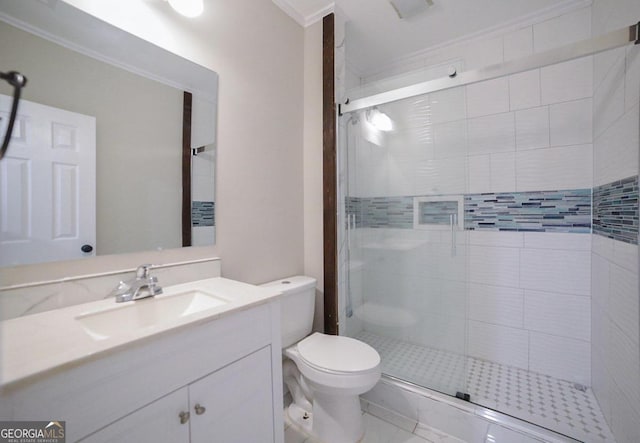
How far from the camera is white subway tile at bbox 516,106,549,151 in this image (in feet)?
5.86

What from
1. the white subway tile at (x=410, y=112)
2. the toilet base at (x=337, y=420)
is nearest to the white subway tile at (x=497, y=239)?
the white subway tile at (x=410, y=112)

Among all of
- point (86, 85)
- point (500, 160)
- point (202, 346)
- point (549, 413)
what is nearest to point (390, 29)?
point (500, 160)

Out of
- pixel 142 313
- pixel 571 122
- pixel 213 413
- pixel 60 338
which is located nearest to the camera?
pixel 60 338

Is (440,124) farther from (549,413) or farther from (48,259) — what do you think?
(48,259)

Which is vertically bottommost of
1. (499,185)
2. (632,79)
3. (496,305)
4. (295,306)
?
(496,305)

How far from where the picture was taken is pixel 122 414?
0.65m

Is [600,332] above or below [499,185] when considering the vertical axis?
below

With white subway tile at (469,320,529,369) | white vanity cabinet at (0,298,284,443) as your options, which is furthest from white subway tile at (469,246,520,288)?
white vanity cabinet at (0,298,284,443)

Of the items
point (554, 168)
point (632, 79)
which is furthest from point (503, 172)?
point (632, 79)

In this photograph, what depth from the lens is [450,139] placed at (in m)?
1.58

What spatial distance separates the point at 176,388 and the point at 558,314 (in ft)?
7.32

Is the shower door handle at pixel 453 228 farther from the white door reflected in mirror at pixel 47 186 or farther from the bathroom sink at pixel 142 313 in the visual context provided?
the white door reflected in mirror at pixel 47 186

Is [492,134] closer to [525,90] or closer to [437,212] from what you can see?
[525,90]

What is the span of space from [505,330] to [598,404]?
0.54m
